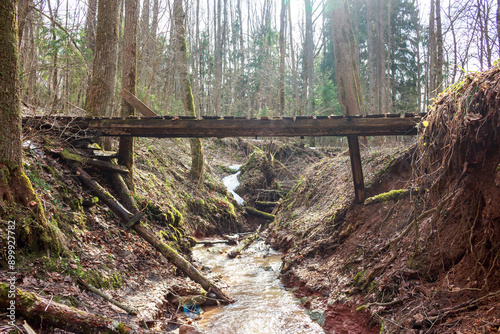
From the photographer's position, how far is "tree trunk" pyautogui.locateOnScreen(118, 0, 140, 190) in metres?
7.93

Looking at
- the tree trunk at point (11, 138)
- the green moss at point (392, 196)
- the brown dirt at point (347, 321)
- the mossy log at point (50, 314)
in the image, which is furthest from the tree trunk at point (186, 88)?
the mossy log at point (50, 314)

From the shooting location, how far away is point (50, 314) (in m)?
3.02

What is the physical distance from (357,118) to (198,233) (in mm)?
6942

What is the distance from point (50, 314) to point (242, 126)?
4.70 m

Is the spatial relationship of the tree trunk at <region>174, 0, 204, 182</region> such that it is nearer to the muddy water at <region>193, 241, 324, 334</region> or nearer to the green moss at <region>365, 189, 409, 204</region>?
the muddy water at <region>193, 241, 324, 334</region>

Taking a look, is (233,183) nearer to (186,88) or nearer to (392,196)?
(186,88)

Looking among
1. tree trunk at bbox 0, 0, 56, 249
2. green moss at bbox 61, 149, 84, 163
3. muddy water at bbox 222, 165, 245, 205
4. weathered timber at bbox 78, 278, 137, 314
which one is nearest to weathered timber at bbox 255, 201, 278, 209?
muddy water at bbox 222, 165, 245, 205

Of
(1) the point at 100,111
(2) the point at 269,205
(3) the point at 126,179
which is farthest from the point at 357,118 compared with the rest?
(2) the point at 269,205

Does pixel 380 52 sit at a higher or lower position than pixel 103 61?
higher

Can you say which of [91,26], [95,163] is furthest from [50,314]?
[91,26]

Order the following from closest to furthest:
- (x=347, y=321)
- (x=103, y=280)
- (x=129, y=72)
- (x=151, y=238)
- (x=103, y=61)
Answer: (x=103, y=280)
(x=347, y=321)
(x=151, y=238)
(x=103, y=61)
(x=129, y=72)

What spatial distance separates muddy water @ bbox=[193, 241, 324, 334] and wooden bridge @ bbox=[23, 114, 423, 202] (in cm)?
341

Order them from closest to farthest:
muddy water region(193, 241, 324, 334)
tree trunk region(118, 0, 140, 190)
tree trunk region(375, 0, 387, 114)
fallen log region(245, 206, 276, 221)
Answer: muddy water region(193, 241, 324, 334)
tree trunk region(118, 0, 140, 190)
fallen log region(245, 206, 276, 221)
tree trunk region(375, 0, 387, 114)

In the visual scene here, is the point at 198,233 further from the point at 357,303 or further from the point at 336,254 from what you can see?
the point at 357,303
